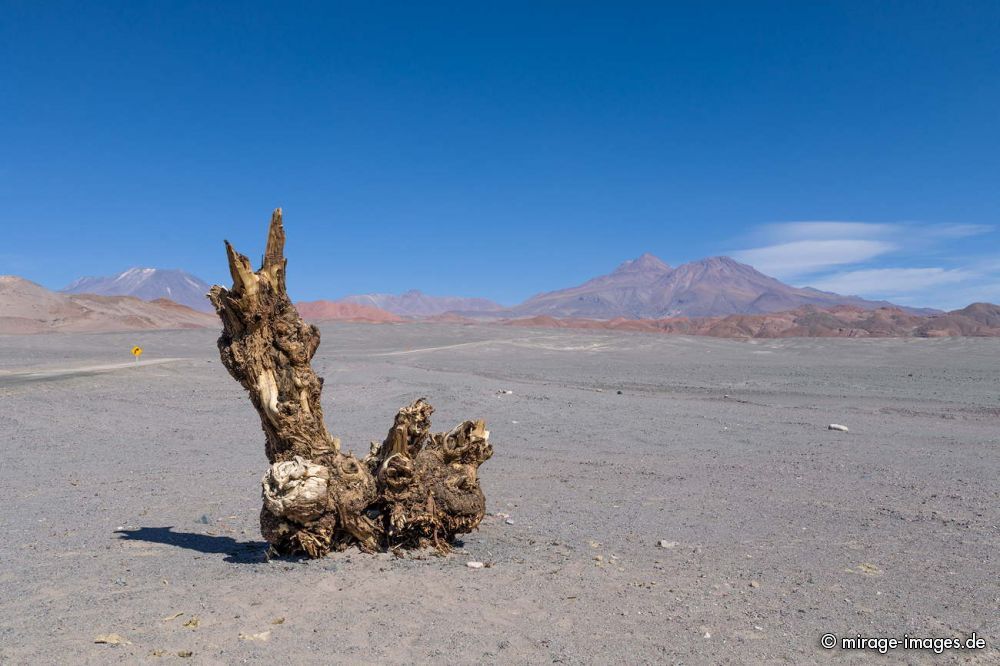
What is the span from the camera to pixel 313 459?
7.07 metres

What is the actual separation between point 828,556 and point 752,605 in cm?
191

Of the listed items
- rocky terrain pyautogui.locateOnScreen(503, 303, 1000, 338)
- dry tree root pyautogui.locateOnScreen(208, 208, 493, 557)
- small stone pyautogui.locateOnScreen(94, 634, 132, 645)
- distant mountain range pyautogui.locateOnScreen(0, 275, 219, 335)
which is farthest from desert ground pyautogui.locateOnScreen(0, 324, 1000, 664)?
rocky terrain pyautogui.locateOnScreen(503, 303, 1000, 338)

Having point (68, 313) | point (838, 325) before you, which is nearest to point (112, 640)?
point (68, 313)

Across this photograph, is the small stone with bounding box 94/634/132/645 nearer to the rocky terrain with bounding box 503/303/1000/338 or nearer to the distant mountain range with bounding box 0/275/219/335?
the distant mountain range with bounding box 0/275/219/335

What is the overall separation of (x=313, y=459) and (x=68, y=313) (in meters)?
90.0

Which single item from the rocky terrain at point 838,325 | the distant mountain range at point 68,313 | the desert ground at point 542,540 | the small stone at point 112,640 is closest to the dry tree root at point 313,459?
the desert ground at point 542,540

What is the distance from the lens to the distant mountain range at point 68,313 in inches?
3073

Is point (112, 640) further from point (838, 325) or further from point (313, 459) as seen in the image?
point (838, 325)

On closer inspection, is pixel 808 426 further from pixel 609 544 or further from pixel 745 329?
pixel 745 329

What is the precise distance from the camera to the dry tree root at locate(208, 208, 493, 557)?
6668 mm

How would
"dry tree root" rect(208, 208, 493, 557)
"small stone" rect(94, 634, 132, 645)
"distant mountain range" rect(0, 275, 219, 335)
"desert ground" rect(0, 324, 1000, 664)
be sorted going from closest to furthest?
"small stone" rect(94, 634, 132, 645) → "desert ground" rect(0, 324, 1000, 664) → "dry tree root" rect(208, 208, 493, 557) → "distant mountain range" rect(0, 275, 219, 335)

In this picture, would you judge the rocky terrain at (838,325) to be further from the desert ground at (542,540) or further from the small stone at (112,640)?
the small stone at (112,640)

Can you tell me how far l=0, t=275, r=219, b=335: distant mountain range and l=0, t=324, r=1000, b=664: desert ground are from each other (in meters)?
67.7

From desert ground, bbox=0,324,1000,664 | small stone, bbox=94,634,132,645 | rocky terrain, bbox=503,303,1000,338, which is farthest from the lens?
rocky terrain, bbox=503,303,1000,338
